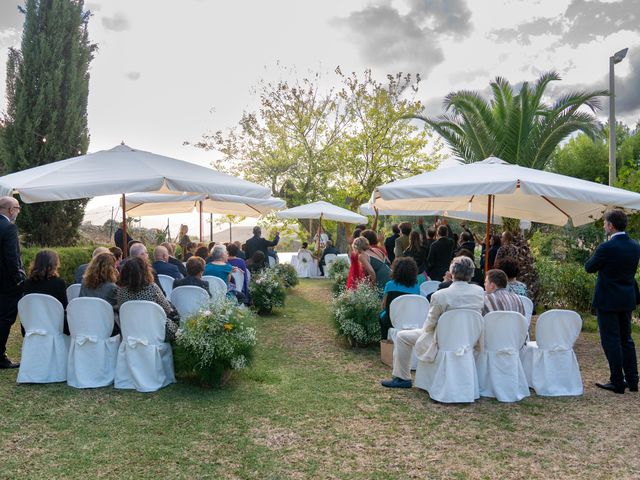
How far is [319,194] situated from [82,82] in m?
13.2

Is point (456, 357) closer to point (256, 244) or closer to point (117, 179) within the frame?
point (117, 179)

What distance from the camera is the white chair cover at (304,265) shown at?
64.5ft

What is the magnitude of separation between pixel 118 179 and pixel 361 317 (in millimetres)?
3650

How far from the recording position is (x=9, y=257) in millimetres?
5883

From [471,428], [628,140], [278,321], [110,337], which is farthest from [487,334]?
[628,140]

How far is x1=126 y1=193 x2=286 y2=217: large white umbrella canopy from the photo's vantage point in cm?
1206

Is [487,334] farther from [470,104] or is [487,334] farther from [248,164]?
[248,164]

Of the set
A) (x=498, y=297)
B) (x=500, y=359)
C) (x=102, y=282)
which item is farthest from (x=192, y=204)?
(x=500, y=359)

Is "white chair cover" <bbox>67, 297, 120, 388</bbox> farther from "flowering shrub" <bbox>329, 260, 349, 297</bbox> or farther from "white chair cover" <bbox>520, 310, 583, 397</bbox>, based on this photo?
"flowering shrub" <bbox>329, 260, 349, 297</bbox>

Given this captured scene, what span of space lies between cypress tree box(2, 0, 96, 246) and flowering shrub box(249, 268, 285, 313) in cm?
729

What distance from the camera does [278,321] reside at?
985 cm

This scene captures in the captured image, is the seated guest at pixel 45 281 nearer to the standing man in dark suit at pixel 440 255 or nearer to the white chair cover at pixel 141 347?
the white chair cover at pixel 141 347

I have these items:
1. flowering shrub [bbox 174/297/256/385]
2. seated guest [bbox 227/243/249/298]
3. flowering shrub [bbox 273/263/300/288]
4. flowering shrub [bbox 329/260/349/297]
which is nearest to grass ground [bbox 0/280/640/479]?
flowering shrub [bbox 174/297/256/385]

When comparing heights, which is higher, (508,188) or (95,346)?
(508,188)
